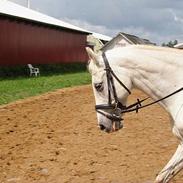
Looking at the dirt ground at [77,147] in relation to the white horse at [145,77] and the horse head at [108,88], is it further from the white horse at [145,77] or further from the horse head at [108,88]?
the horse head at [108,88]

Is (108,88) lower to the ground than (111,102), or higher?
higher

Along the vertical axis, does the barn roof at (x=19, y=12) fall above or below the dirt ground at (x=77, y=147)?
above

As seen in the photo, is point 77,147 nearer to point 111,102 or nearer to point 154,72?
point 111,102

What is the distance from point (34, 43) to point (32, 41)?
1.31 feet

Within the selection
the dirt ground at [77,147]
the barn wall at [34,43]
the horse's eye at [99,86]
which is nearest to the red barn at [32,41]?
the barn wall at [34,43]

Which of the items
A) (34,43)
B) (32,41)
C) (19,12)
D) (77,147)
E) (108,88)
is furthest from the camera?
(19,12)

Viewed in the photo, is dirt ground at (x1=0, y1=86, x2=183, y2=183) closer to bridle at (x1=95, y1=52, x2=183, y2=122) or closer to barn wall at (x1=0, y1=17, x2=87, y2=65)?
bridle at (x1=95, y1=52, x2=183, y2=122)

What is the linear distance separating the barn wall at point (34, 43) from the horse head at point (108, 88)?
2540 centimetres

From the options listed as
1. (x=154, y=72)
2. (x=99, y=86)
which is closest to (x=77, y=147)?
(x=99, y=86)

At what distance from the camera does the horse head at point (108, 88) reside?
5.93 m

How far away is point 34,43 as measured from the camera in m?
36.8

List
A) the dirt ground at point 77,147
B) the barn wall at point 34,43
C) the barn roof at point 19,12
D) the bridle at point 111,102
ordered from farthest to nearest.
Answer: the barn roof at point 19,12, the barn wall at point 34,43, the dirt ground at point 77,147, the bridle at point 111,102

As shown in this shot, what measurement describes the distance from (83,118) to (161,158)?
4.82m

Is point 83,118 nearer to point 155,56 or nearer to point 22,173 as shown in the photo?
point 22,173
